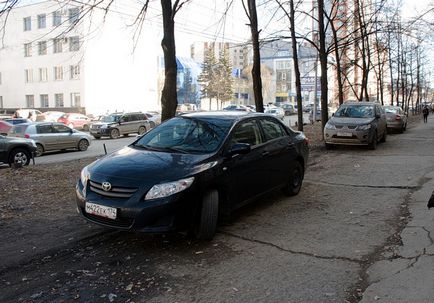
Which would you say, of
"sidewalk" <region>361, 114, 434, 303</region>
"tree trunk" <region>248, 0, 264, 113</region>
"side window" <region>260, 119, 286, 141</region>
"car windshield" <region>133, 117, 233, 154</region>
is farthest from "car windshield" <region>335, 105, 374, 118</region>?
"car windshield" <region>133, 117, 233, 154</region>

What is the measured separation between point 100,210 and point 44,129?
16600 mm

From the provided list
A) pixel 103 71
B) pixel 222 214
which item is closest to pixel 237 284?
pixel 222 214

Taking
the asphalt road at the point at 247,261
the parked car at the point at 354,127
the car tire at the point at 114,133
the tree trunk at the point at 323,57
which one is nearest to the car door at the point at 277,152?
the asphalt road at the point at 247,261

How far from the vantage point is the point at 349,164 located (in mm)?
11844

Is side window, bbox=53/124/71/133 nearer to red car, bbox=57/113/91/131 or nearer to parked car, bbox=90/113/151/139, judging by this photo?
parked car, bbox=90/113/151/139

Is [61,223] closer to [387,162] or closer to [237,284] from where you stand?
[237,284]

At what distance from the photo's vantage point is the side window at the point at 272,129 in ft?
22.9

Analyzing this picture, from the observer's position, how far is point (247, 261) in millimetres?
4770

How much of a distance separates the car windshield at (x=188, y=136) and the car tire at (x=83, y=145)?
1584 centimetres

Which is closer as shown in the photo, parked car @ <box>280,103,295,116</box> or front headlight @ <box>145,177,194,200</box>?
front headlight @ <box>145,177,194,200</box>

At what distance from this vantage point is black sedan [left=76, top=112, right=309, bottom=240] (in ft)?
15.8

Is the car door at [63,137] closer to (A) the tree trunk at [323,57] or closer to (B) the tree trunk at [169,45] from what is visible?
(B) the tree trunk at [169,45]

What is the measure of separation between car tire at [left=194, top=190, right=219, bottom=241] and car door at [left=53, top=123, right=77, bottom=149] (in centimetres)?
1668

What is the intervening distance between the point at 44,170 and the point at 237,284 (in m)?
8.29
